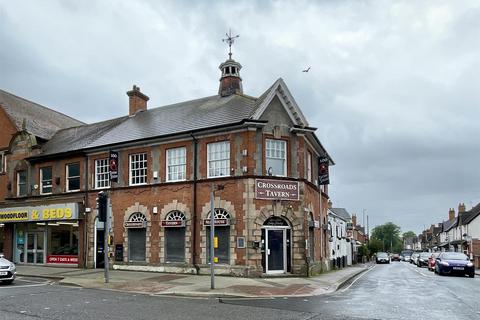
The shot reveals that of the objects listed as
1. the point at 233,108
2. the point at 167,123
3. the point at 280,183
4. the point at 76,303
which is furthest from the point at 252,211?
the point at 76,303

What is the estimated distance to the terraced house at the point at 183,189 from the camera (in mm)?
21984

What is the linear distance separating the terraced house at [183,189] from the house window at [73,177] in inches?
2.4

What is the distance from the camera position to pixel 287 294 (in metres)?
16.0

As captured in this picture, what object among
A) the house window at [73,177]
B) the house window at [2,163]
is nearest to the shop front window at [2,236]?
the house window at [2,163]

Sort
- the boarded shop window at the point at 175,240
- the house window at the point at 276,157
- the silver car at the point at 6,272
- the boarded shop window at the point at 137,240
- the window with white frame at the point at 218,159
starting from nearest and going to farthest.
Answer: the silver car at the point at 6,272
the house window at the point at 276,157
the window with white frame at the point at 218,159
the boarded shop window at the point at 175,240
the boarded shop window at the point at 137,240

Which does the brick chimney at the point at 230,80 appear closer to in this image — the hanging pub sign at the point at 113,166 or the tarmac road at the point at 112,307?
the hanging pub sign at the point at 113,166

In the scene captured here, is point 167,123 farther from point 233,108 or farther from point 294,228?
point 294,228

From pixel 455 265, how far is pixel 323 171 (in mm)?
9078

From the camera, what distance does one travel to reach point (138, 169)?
2538 centimetres

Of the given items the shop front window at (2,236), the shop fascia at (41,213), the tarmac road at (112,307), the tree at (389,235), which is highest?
the shop fascia at (41,213)

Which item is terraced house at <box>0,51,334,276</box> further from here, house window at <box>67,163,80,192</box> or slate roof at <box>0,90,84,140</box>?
slate roof at <box>0,90,84,140</box>

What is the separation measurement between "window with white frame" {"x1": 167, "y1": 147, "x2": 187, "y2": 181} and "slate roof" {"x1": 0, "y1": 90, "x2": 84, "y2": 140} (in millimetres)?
12010

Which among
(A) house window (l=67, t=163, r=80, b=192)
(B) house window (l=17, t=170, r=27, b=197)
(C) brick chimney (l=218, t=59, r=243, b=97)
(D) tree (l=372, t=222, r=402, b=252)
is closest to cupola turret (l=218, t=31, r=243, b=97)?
(C) brick chimney (l=218, t=59, r=243, b=97)

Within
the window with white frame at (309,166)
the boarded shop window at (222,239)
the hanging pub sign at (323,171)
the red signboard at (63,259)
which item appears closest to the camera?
the boarded shop window at (222,239)
